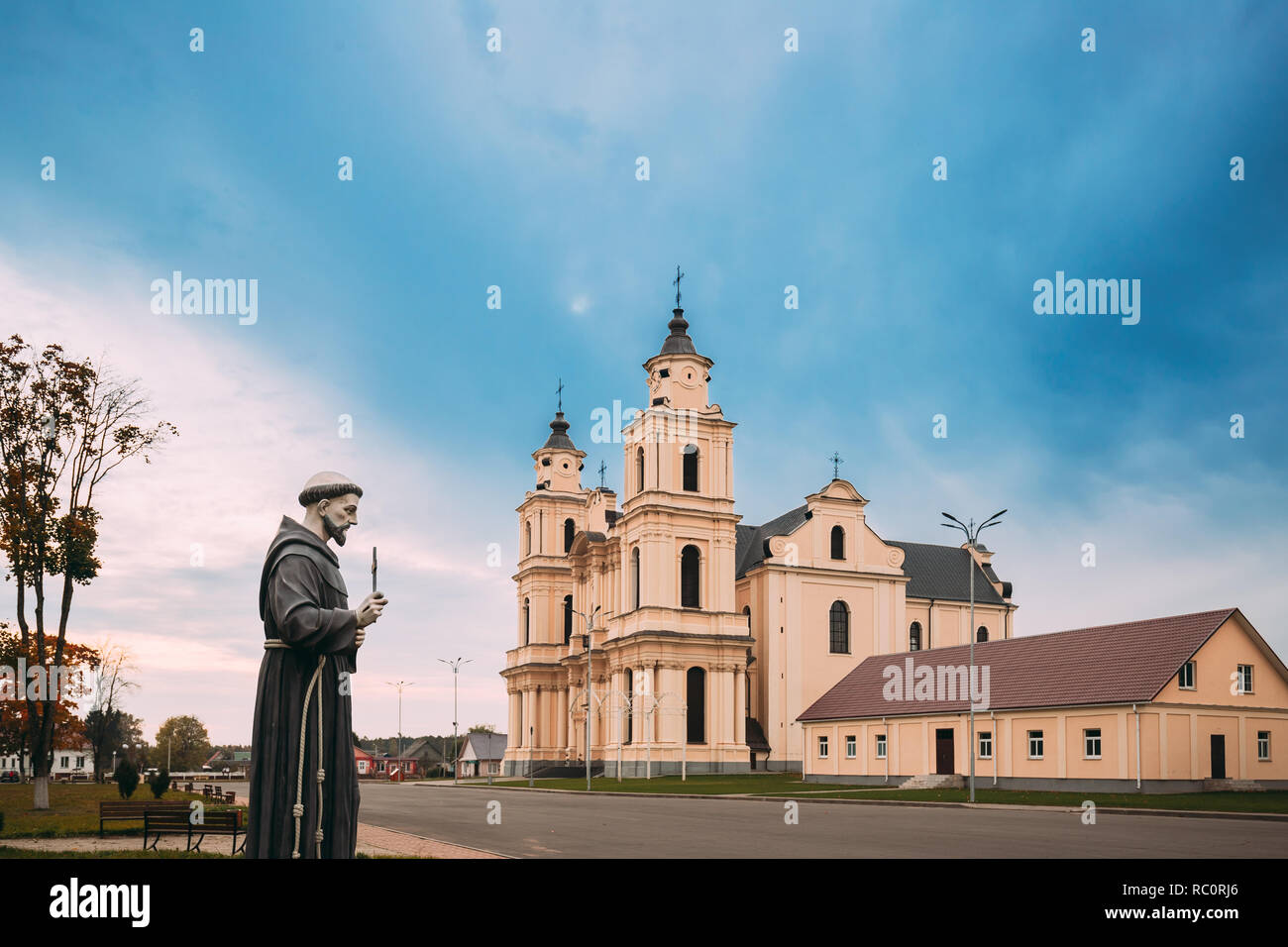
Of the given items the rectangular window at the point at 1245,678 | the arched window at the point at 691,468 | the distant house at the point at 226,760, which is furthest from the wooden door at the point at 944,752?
the distant house at the point at 226,760

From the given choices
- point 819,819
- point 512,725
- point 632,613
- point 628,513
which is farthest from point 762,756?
point 819,819

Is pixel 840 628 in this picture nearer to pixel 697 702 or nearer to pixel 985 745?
pixel 697 702

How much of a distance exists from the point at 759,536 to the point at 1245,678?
3572 cm

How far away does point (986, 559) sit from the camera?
86.3 meters

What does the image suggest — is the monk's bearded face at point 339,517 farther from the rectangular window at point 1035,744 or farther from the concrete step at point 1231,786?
the rectangular window at point 1035,744

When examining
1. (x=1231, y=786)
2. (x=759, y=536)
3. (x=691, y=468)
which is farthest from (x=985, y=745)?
(x=759, y=536)

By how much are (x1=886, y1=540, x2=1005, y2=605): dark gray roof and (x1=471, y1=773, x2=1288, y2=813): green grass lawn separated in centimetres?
2522

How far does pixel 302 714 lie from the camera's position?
7070 millimetres

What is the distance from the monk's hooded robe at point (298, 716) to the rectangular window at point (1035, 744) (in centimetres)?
3792

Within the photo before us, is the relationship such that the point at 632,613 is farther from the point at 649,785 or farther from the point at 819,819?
the point at 819,819

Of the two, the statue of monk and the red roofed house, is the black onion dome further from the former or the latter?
the statue of monk
